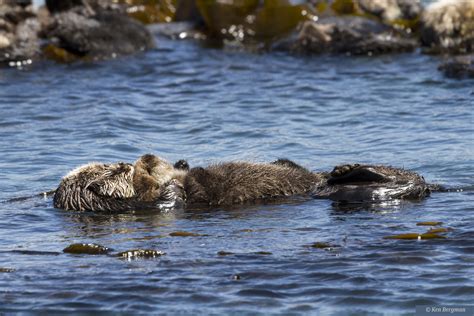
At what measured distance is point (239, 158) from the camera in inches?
331

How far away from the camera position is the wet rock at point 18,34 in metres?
12.9

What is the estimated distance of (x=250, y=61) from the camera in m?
13.1

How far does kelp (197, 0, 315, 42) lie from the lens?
1469 cm

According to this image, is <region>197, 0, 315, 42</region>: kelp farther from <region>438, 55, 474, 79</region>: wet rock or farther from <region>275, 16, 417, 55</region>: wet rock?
<region>438, 55, 474, 79</region>: wet rock

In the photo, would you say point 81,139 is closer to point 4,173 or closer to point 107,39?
point 4,173

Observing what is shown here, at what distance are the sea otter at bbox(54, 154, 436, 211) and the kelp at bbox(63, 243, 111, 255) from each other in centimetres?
111

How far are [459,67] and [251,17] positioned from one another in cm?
467

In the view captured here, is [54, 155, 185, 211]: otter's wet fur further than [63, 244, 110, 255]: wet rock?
Yes

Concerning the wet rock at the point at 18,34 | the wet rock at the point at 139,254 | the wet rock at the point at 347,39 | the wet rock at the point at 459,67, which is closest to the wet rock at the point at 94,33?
the wet rock at the point at 18,34

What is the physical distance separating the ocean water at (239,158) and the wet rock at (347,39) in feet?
Result: 1.00

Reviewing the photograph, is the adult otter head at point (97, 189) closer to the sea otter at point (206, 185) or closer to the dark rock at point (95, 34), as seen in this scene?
the sea otter at point (206, 185)

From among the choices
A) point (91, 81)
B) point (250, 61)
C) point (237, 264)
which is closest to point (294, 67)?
point (250, 61)

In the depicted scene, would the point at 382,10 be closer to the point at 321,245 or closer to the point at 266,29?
the point at 266,29

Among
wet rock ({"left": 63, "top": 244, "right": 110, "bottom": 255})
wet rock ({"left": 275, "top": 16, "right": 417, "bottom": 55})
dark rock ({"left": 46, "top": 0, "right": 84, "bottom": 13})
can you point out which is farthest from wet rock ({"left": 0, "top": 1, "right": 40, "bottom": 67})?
wet rock ({"left": 63, "top": 244, "right": 110, "bottom": 255})
